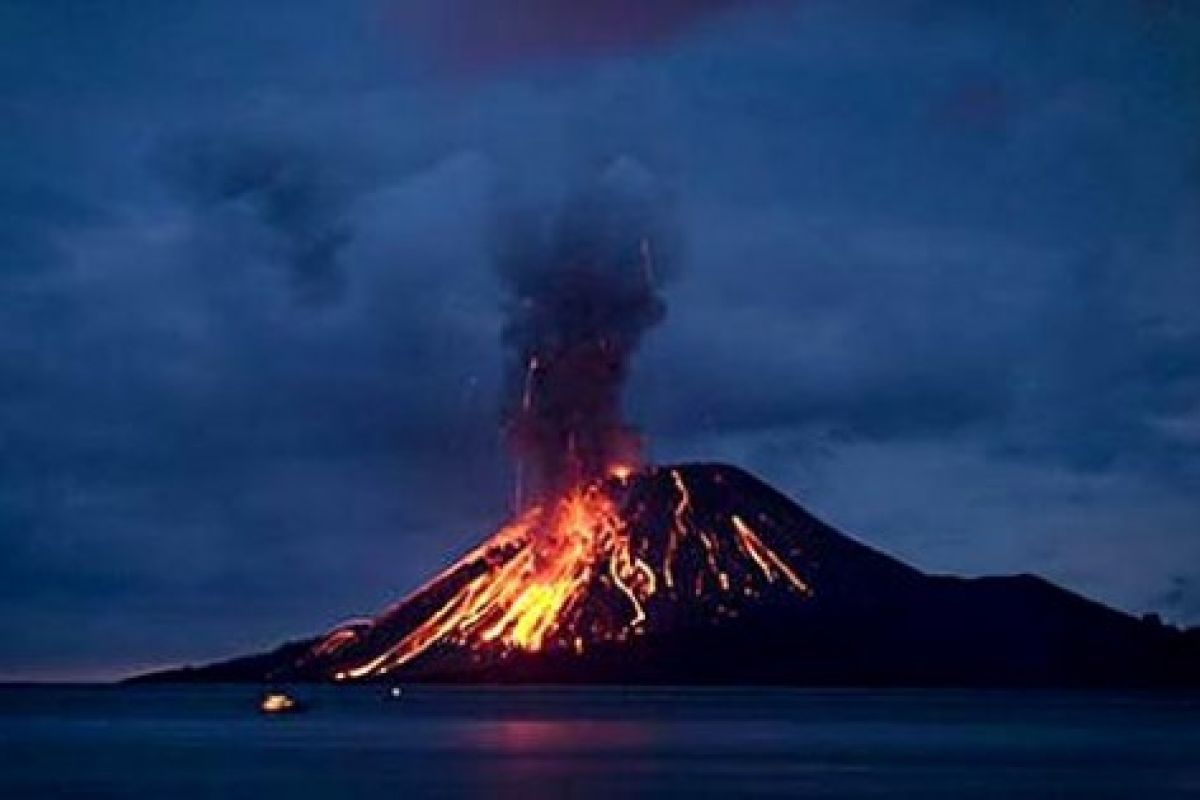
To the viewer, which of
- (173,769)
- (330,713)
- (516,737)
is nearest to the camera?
(173,769)

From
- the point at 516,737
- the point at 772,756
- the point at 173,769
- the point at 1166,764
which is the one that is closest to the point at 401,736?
the point at 516,737

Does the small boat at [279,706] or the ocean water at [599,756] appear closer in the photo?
the ocean water at [599,756]

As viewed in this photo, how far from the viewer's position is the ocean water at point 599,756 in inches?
2876

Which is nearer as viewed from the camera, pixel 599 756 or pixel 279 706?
pixel 599 756

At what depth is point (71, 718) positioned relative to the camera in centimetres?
17375

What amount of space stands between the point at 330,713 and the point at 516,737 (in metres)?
55.7

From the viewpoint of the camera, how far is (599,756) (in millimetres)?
93500

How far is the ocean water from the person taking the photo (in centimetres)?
7306

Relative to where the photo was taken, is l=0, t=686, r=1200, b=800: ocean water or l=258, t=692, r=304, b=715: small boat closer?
l=0, t=686, r=1200, b=800: ocean water

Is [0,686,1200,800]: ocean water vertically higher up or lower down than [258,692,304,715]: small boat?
lower down

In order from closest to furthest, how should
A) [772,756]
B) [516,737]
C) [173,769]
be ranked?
[173,769], [772,756], [516,737]

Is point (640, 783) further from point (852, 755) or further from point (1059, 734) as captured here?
point (1059, 734)

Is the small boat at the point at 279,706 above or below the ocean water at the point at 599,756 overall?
above

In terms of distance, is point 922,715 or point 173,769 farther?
point 922,715
